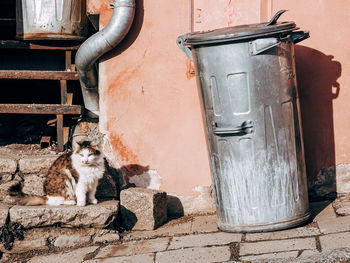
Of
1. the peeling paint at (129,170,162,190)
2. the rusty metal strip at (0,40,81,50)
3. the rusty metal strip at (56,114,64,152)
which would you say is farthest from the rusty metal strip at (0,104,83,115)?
the peeling paint at (129,170,162,190)

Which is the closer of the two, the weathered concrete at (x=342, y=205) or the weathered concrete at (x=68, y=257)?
the weathered concrete at (x=68, y=257)

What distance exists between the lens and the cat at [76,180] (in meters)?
5.60

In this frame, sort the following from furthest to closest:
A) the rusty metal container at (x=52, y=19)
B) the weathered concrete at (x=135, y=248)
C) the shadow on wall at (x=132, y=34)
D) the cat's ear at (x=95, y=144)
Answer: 1. the rusty metal container at (x=52, y=19)
2. the shadow on wall at (x=132, y=34)
3. the cat's ear at (x=95, y=144)
4. the weathered concrete at (x=135, y=248)

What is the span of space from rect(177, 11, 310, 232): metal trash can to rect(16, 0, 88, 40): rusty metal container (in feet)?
6.47

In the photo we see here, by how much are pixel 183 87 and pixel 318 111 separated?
53.6 inches

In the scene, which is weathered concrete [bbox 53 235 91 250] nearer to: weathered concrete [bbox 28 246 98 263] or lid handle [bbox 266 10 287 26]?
weathered concrete [bbox 28 246 98 263]

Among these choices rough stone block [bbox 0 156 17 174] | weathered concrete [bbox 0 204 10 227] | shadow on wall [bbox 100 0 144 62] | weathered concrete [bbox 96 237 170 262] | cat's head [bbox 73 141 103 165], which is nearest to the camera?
weathered concrete [bbox 96 237 170 262]

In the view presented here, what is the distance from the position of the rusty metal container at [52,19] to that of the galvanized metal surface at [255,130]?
6.53 feet

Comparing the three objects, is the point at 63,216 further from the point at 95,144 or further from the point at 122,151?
the point at 122,151

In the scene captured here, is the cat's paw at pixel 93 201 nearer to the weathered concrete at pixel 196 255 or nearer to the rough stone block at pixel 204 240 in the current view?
the rough stone block at pixel 204 240

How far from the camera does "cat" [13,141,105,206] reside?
5.60 meters

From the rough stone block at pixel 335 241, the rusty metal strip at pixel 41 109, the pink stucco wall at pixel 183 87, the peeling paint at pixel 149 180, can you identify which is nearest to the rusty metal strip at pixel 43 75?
the rusty metal strip at pixel 41 109

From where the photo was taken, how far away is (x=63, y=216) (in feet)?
A: 17.9

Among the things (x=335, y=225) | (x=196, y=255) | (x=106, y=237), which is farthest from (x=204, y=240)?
(x=335, y=225)
